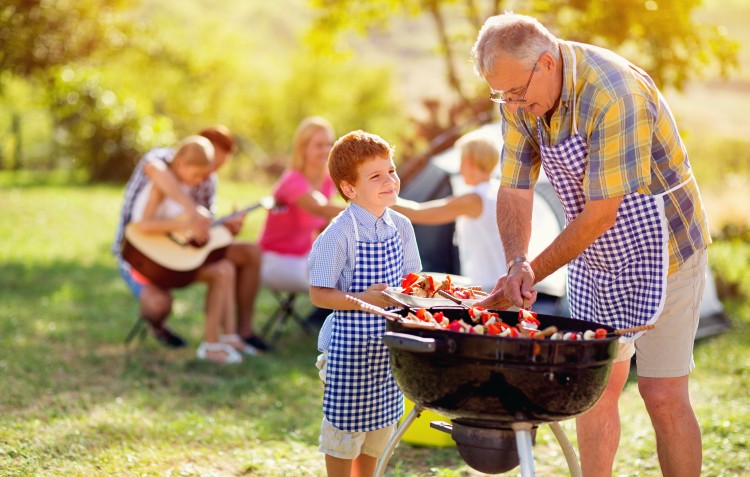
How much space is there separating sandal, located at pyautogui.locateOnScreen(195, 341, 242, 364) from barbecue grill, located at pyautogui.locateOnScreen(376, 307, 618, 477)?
3.31m

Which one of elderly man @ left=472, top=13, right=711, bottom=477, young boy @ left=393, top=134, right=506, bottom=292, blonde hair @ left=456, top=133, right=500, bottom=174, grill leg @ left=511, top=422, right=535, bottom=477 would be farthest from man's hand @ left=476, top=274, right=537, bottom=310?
blonde hair @ left=456, top=133, right=500, bottom=174

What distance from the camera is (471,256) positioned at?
5402 millimetres

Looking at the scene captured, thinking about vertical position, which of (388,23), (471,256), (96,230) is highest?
(388,23)

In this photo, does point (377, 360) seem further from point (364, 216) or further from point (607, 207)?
point (607, 207)

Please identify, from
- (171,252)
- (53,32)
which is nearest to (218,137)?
(171,252)

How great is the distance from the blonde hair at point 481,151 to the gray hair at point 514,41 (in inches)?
87.8

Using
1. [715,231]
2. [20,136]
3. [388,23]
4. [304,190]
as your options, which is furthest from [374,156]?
[20,136]

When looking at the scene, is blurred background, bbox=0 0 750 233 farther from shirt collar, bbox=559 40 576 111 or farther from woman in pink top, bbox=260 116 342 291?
shirt collar, bbox=559 40 576 111

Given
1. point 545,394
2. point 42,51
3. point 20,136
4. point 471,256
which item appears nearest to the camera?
point 545,394

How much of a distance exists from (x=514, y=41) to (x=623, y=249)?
0.80 metres

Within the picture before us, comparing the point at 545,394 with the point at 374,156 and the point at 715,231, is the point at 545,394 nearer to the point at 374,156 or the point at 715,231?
the point at 374,156

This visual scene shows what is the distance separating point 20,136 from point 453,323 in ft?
59.3

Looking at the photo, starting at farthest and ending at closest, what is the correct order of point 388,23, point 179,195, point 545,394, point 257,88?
point 257,88 → point 388,23 → point 179,195 → point 545,394

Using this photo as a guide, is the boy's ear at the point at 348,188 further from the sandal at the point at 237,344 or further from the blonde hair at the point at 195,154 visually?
the sandal at the point at 237,344
